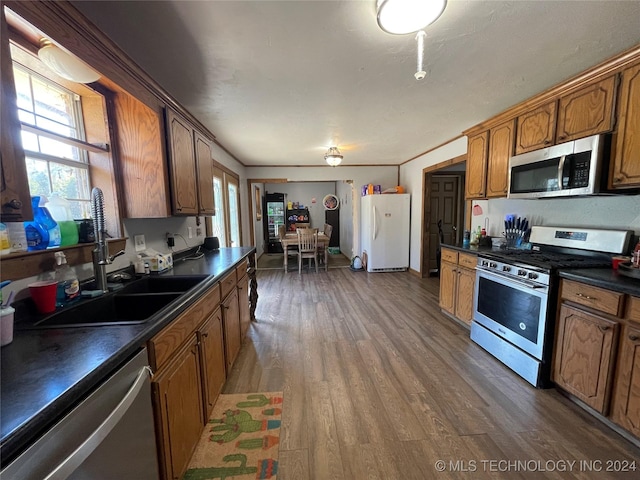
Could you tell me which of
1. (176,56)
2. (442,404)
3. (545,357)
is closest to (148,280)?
(176,56)

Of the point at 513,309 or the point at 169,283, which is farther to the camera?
the point at 513,309

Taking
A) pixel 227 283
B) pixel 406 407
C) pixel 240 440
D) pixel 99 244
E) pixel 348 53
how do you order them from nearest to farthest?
pixel 99 244
pixel 240 440
pixel 348 53
pixel 406 407
pixel 227 283

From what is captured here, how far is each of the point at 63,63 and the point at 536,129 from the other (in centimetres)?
337

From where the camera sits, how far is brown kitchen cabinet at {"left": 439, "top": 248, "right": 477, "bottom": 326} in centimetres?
268

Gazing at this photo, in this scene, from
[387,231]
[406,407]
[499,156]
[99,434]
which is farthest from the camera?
[387,231]

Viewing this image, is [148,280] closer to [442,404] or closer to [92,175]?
[92,175]

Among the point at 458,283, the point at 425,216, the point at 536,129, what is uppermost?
the point at 536,129

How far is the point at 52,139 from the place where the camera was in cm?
142

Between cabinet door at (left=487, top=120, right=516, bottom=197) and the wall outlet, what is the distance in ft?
11.1

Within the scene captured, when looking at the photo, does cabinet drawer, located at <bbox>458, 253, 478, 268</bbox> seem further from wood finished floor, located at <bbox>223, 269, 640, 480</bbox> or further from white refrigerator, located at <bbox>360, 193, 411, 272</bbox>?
white refrigerator, located at <bbox>360, 193, 411, 272</bbox>

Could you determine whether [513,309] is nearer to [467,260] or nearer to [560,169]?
[467,260]

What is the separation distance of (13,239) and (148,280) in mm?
758

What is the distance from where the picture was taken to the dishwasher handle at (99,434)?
0.59 meters

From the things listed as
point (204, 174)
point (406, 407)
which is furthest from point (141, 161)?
point (406, 407)
